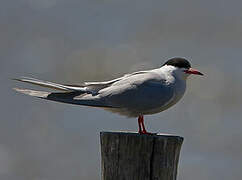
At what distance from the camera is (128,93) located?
243 inches

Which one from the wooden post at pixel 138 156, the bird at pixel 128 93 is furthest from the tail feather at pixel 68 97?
the wooden post at pixel 138 156

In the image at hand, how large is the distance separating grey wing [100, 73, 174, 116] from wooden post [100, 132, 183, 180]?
1.31m

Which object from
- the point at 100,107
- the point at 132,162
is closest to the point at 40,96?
the point at 100,107

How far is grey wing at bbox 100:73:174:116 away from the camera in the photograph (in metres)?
6.15

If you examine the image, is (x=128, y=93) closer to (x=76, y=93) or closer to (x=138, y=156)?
(x=76, y=93)

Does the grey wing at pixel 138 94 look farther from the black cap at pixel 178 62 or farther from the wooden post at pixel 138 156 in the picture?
the wooden post at pixel 138 156

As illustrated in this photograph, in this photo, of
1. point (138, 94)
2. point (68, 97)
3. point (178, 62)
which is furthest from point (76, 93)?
point (178, 62)

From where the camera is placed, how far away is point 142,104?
6207mm

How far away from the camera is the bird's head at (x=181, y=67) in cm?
662

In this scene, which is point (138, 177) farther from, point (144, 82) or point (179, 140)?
point (144, 82)

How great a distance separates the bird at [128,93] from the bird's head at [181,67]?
20 cm

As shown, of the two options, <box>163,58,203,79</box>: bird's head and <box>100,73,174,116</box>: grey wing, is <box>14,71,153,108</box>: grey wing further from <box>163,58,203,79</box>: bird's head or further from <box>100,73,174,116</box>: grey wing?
<box>163,58,203,79</box>: bird's head

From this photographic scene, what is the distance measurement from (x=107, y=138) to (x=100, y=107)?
131cm

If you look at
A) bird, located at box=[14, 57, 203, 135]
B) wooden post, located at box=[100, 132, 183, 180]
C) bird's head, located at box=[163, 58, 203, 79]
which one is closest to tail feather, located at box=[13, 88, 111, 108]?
bird, located at box=[14, 57, 203, 135]
